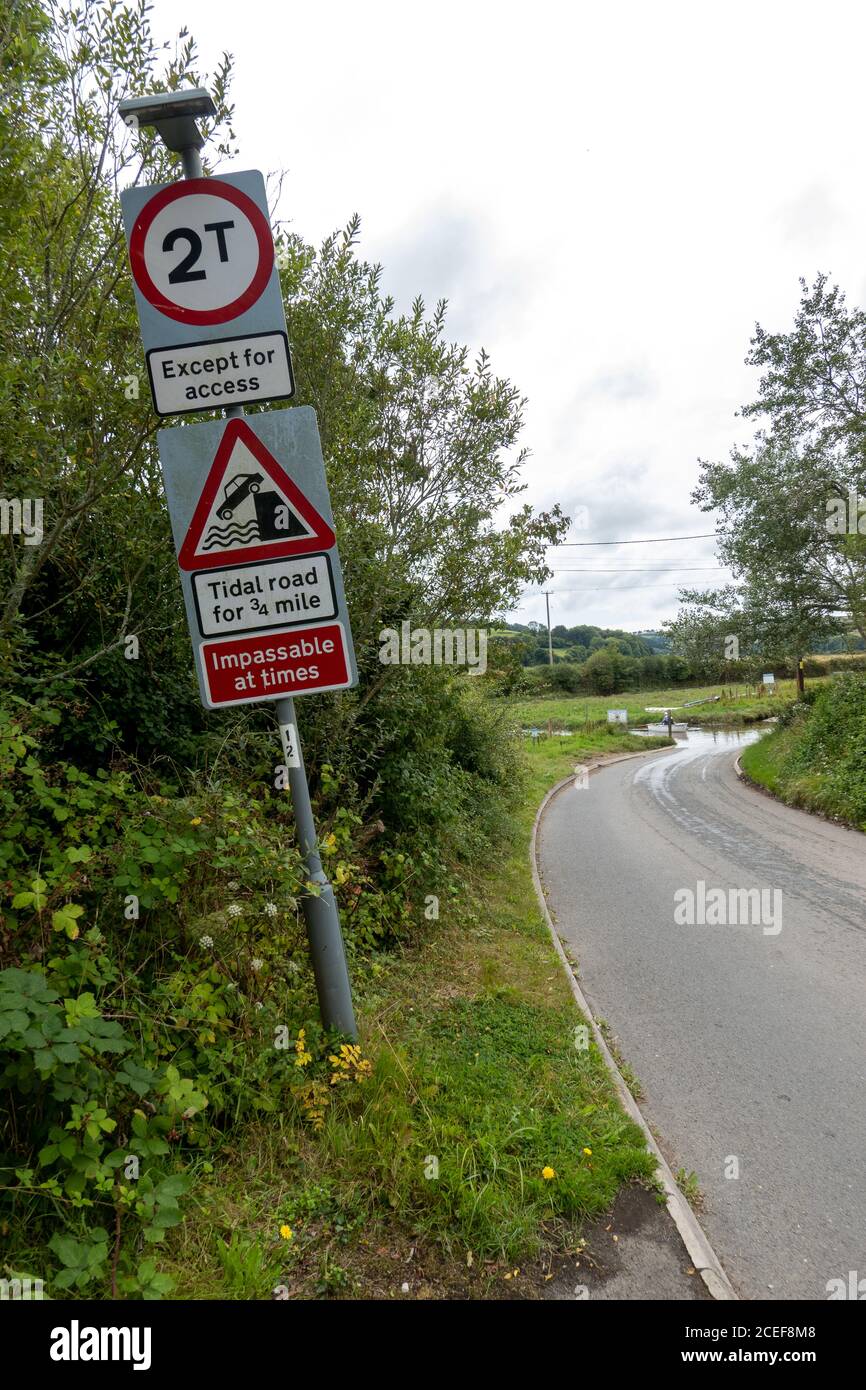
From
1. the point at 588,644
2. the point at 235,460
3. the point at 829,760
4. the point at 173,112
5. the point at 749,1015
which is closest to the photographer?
the point at 173,112

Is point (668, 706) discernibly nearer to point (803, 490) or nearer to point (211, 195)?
point (803, 490)

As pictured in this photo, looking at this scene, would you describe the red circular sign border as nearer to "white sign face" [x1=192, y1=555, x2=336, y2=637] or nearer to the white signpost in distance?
the white signpost in distance

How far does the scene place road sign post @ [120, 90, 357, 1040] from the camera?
2725 mm

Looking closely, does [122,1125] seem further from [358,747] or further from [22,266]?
[22,266]

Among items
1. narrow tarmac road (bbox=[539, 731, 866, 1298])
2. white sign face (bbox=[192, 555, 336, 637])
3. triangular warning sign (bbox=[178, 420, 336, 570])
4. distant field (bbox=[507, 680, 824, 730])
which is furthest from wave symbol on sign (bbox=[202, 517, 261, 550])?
distant field (bbox=[507, 680, 824, 730])

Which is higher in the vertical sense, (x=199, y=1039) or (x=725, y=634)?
(x=725, y=634)

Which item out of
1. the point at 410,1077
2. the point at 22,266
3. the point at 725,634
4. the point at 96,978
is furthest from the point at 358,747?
the point at 725,634

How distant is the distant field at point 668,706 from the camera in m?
36.8

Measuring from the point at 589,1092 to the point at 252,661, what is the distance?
2.90m

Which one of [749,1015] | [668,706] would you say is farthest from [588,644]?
[749,1015]

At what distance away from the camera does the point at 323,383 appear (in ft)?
17.5

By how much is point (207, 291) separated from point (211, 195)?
1.28 feet

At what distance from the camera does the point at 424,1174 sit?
2602 millimetres

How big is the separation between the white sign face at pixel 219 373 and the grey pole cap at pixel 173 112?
2.52 ft
